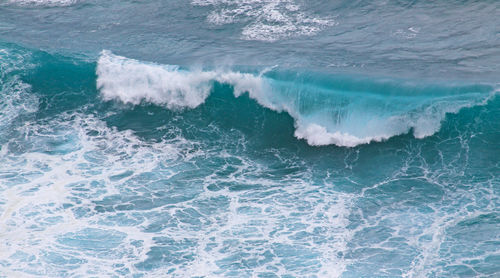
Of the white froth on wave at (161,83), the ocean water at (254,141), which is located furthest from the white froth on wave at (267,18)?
the white froth on wave at (161,83)

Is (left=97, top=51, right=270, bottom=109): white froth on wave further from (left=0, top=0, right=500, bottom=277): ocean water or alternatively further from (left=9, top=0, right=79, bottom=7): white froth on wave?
(left=9, top=0, right=79, bottom=7): white froth on wave

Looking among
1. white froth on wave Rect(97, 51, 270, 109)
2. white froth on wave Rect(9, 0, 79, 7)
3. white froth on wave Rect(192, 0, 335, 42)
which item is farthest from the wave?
white froth on wave Rect(9, 0, 79, 7)

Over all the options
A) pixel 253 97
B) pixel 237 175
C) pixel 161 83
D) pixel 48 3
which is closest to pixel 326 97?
pixel 253 97

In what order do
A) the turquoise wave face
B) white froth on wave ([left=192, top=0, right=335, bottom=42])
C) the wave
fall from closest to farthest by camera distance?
1. the turquoise wave face
2. the wave
3. white froth on wave ([left=192, top=0, right=335, bottom=42])

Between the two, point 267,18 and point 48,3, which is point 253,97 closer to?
point 267,18

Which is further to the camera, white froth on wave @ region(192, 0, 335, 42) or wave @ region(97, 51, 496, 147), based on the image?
white froth on wave @ region(192, 0, 335, 42)

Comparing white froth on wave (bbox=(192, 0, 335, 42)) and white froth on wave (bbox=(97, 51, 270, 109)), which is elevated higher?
white froth on wave (bbox=(192, 0, 335, 42))
